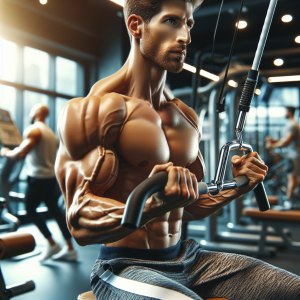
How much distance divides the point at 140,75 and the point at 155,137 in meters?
0.25

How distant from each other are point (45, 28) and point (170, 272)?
5460 mm

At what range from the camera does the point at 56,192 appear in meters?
3.56

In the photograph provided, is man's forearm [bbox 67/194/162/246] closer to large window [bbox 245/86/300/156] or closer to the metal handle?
the metal handle

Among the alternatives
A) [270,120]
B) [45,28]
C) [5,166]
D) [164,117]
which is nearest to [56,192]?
[5,166]

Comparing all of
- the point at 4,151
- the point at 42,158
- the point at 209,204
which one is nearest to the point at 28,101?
the point at 4,151

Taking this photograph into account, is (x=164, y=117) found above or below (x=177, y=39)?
below

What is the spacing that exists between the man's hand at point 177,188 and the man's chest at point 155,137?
27 centimetres

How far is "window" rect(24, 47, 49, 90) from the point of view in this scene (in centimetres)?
558

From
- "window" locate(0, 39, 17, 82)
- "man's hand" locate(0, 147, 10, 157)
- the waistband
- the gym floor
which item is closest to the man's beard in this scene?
the waistband

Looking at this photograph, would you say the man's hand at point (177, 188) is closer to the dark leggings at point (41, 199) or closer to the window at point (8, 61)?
the dark leggings at point (41, 199)

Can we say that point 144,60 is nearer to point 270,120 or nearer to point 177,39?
point 177,39

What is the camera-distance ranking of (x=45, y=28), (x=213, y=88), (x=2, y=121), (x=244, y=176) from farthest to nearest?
(x=45, y=28) → (x=213, y=88) → (x=2, y=121) → (x=244, y=176)

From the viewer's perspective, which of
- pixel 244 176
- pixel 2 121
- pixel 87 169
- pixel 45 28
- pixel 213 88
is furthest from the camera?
pixel 45 28

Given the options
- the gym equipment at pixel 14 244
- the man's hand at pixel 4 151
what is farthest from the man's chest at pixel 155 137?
the man's hand at pixel 4 151
